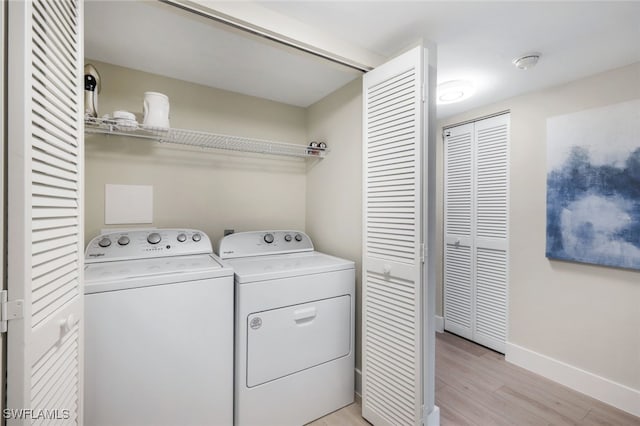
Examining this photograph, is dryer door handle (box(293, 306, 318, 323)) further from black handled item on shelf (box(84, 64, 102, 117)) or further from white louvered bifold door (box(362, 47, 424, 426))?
black handled item on shelf (box(84, 64, 102, 117))

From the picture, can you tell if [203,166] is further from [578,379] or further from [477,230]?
[578,379]

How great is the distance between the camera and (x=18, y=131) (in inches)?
28.3

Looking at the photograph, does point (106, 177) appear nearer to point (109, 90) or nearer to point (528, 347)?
point (109, 90)

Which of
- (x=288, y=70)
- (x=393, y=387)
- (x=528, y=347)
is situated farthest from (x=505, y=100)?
(x=393, y=387)

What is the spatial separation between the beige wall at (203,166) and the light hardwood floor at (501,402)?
1610 millimetres

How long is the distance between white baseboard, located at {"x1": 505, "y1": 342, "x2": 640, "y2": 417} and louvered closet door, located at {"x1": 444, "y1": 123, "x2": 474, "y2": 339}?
479 millimetres

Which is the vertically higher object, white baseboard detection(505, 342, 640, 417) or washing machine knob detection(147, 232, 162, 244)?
washing machine knob detection(147, 232, 162, 244)

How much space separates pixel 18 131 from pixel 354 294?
177 centimetres

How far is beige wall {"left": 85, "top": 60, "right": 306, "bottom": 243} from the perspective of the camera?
189 centimetres

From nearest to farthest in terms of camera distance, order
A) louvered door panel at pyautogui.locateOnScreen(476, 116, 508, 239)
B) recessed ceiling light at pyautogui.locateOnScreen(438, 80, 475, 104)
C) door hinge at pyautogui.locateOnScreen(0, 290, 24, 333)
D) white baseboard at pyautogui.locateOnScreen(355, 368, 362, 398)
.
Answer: door hinge at pyautogui.locateOnScreen(0, 290, 24, 333), white baseboard at pyautogui.locateOnScreen(355, 368, 362, 398), recessed ceiling light at pyautogui.locateOnScreen(438, 80, 475, 104), louvered door panel at pyautogui.locateOnScreen(476, 116, 508, 239)

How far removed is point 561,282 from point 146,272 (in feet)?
9.21

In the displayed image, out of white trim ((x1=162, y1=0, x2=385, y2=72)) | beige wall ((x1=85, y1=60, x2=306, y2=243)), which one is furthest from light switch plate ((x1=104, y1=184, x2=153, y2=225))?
white trim ((x1=162, y1=0, x2=385, y2=72))

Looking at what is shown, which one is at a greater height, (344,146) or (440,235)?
(344,146)

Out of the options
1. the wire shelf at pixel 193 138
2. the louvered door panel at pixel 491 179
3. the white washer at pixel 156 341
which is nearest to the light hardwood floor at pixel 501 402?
the white washer at pixel 156 341
